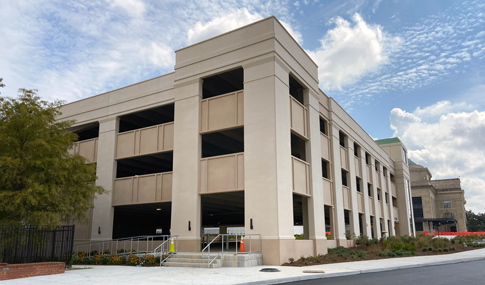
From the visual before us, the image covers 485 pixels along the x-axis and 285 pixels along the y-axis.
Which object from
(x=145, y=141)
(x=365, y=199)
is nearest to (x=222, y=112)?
(x=145, y=141)

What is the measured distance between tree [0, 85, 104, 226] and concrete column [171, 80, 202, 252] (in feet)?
16.1

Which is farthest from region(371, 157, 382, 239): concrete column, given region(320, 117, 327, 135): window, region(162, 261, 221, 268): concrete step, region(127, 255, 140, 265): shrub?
region(127, 255, 140, 265): shrub

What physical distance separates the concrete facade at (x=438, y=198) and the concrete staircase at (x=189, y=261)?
2990 inches

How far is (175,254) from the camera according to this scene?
1927cm

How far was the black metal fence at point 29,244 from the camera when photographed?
53.1 feet

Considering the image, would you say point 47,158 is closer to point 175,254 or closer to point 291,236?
point 175,254

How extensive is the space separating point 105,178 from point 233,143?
30.1ft

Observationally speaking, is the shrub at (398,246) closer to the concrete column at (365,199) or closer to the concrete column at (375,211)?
the concrete column at (365,199)

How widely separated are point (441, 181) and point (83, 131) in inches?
3875

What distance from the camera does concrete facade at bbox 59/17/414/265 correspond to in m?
20.1

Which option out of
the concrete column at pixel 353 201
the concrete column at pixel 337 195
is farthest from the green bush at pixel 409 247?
the concrete column at pixel 337 195

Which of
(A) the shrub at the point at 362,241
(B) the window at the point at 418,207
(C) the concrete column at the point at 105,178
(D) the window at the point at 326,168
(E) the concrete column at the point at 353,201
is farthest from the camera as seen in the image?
(B) the window at the point at 418,207

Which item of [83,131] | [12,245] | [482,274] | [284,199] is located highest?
[83,131]

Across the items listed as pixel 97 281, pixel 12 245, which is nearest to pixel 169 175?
pixel 12 245
